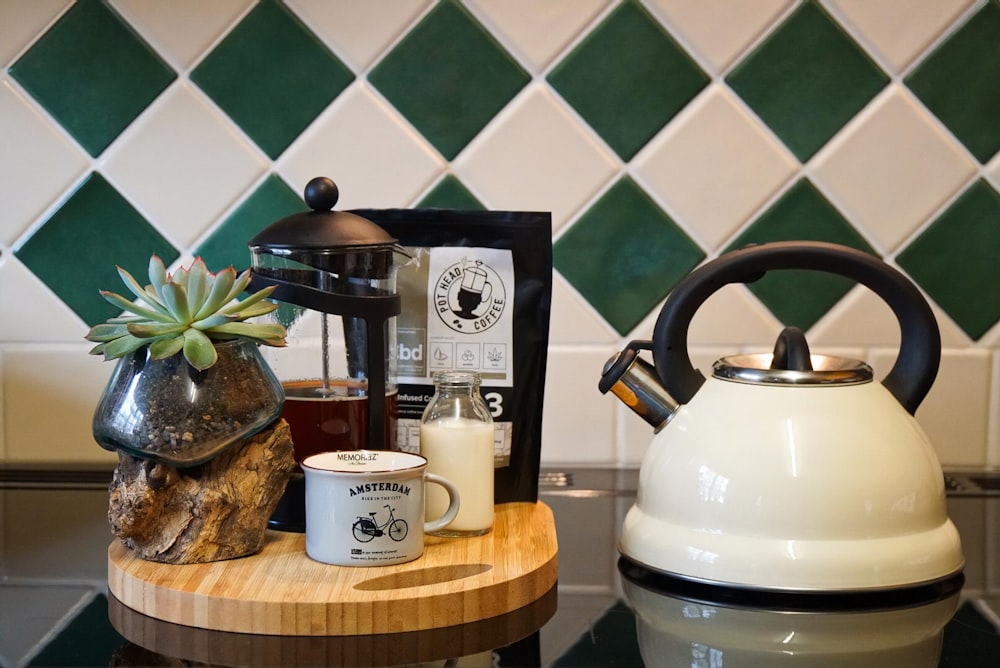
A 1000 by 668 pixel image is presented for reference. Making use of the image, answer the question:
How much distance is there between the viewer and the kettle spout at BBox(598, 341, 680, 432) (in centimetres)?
90

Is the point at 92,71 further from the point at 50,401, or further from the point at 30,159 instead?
the point at 50,401

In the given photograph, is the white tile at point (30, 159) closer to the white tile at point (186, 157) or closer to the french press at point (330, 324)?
the white tile at point (186, 157)

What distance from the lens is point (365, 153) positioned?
1.22m

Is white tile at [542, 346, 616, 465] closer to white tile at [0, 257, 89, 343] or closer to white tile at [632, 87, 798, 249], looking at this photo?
white tile at [632, 87, 798, 249]

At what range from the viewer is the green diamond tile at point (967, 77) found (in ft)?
3.97

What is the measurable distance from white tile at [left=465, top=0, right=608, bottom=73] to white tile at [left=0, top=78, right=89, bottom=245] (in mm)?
472

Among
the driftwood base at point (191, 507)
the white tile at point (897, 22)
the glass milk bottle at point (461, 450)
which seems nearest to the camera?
the driftwood base at point (191, 507)

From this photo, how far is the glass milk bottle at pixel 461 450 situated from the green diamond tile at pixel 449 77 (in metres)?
0.36

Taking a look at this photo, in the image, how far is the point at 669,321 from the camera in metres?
0.87

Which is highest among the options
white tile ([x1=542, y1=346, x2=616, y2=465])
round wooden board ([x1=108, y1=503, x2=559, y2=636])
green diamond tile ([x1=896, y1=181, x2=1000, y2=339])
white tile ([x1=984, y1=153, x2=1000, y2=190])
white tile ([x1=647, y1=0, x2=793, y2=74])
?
white tile ([x1=647, y1=0, x2=793, y2=74])

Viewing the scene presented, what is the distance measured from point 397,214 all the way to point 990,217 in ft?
2.19

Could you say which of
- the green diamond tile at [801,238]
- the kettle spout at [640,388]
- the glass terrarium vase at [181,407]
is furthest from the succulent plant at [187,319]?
the green diamond tile at [801,238]

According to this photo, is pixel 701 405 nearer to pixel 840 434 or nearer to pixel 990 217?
pixel 840 434

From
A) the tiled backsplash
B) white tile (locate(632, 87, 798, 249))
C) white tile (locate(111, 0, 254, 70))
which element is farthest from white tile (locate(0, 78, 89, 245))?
white tile (locate(632, 87, 798, 249))
